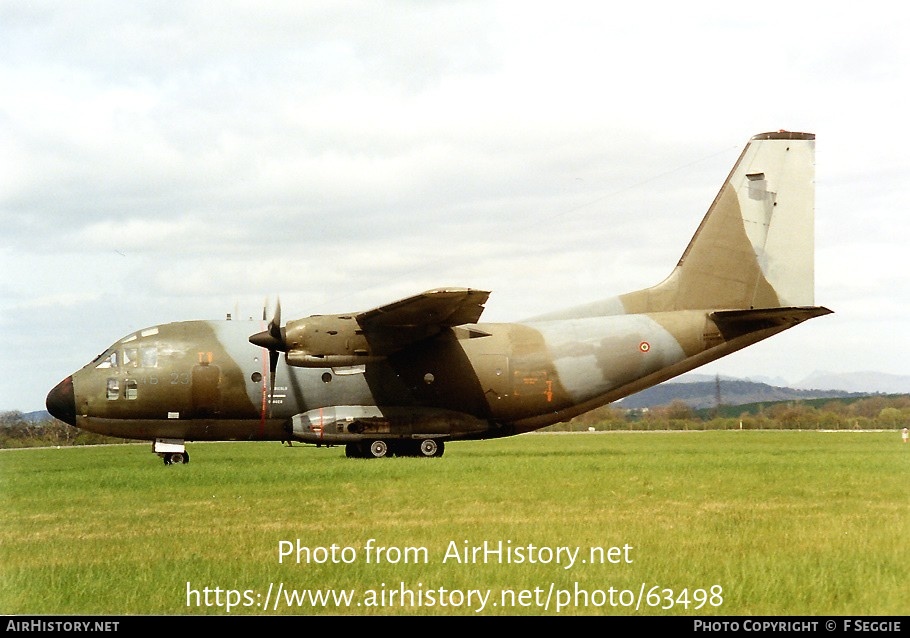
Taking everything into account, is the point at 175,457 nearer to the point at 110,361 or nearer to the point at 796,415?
the point at 110,361

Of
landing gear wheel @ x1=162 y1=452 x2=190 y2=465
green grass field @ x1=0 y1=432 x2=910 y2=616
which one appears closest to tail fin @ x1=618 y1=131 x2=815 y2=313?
green grass field @ x1=0 y1=432 x2=910 y2=616

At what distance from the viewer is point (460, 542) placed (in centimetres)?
1198

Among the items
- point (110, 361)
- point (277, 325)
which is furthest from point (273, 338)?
point (110, 361)

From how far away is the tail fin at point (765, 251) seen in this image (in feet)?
90.5

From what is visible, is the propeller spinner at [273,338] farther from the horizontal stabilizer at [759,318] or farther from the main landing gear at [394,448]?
the horizontal stabilizer at [759,318]

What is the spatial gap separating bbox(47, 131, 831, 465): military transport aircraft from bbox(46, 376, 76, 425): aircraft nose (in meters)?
0.04

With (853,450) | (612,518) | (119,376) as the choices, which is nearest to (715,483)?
(612,518)

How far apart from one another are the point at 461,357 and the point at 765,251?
922 cm

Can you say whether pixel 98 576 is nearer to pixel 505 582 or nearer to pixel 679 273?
pixel 505 582

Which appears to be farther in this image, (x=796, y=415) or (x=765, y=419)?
(x=796, y=415)

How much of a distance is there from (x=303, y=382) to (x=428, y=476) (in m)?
7.40

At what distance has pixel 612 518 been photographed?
13797mm

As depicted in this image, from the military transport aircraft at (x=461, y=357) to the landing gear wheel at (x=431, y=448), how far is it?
4 cm

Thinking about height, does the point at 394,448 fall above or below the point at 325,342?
below
